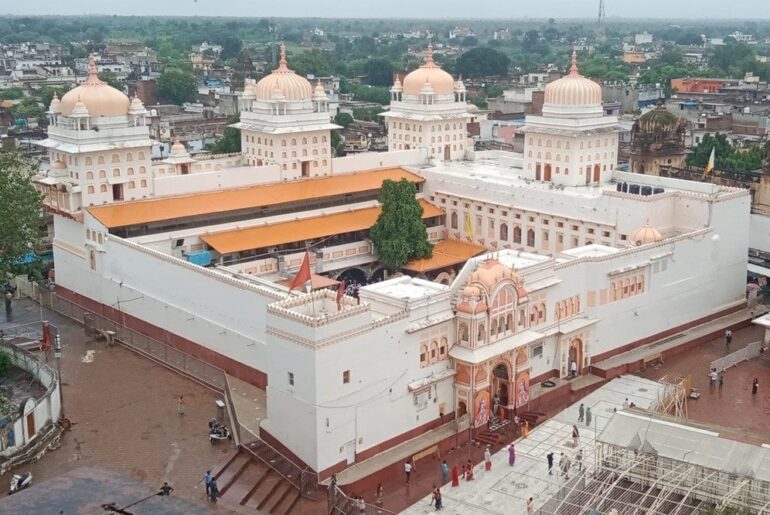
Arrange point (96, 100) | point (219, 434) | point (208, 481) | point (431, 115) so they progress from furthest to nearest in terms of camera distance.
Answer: point (431, 115)
point (96, 100)
point (219, 434)
point (208, 481)

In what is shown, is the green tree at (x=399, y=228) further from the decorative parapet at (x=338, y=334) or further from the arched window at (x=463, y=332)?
the decorative parapet at (x=338, y=334)

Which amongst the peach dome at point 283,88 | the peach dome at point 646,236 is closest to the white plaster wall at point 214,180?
the peach dome at point 283,88

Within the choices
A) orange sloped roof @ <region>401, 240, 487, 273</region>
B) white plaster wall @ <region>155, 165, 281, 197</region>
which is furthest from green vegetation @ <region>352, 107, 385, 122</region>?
white plaster wall @ <region>155, 165, 281, 197</region>

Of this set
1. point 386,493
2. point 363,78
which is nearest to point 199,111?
point 363,78

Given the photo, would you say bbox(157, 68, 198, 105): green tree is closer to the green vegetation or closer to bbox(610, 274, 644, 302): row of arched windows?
the green vegetation

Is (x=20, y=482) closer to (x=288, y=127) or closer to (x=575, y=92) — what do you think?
(x=288, y=127)

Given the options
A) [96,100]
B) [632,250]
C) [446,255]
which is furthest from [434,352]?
[96,100]
